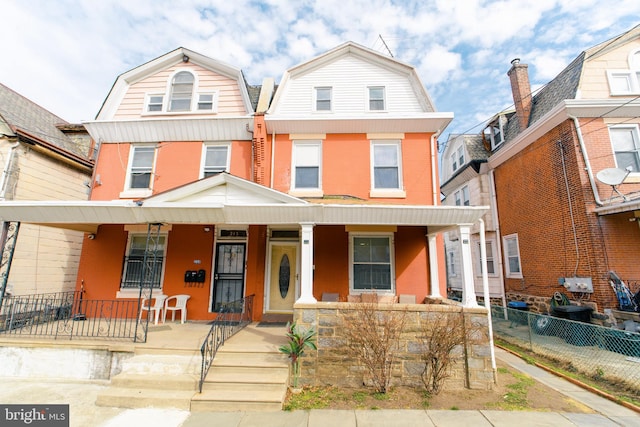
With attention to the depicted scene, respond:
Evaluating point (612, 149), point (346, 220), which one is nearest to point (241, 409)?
point (346, 220)

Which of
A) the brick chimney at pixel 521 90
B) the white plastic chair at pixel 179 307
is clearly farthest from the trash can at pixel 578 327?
the white plastic chair at pixel 179 307

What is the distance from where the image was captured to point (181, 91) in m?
A: 10.0

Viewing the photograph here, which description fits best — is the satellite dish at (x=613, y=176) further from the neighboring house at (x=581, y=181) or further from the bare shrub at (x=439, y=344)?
the bare shrub at (x=439, y=344)

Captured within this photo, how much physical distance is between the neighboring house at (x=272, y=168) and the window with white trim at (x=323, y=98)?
6 cm

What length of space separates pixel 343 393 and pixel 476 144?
49.5 ft

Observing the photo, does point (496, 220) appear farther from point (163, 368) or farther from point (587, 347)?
point (163, 368)

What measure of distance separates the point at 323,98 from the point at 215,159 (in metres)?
4.21

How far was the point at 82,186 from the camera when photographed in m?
11.0

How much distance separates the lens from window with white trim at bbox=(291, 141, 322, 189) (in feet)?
29.7

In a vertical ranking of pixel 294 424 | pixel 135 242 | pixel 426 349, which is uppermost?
pixel 135 242

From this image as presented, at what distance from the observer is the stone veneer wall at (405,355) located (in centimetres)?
551

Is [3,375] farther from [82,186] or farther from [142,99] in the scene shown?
[142,99]

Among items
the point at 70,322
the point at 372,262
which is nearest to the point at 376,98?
the point at 372,262

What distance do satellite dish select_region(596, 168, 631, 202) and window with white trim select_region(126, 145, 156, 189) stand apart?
46.5ft
